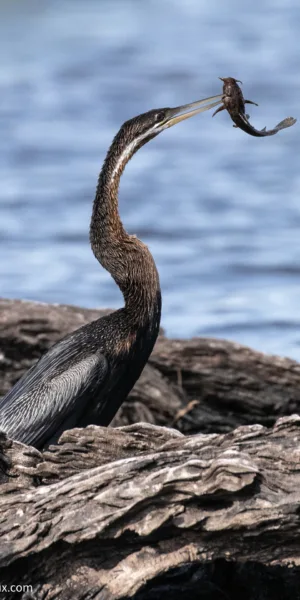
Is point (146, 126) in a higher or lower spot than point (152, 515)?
higher

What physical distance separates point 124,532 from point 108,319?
2678 mm

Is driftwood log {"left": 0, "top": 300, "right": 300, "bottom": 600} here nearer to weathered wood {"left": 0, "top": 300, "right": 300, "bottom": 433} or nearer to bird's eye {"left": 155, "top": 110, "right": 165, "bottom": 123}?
bird's eye {"left": 155, "top": 110, "right": 165, "bottom": 123}

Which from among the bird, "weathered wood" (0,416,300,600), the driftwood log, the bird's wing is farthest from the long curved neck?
"weathered wood" (0,416,300,600)

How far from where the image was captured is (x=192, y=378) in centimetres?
896

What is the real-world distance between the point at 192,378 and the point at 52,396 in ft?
8.94

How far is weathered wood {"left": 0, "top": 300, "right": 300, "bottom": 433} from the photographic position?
28.8ft

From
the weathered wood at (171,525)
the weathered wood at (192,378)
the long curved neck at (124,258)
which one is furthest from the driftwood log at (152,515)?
the weathered wood at (192,378)

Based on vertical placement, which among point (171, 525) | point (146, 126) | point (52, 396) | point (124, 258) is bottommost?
point (171, 525)

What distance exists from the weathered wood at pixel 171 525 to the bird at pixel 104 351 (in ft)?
5.37

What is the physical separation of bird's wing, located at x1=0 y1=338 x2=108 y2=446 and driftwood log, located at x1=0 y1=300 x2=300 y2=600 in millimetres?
1402

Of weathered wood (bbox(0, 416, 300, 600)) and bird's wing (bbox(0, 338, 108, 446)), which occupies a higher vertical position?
bird's wing (bbox(0, 338, 108, 446))

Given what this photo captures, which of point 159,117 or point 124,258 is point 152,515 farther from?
point 159,117

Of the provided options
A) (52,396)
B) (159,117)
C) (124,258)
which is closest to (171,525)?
(52,396)

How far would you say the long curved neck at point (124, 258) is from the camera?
6809mm
